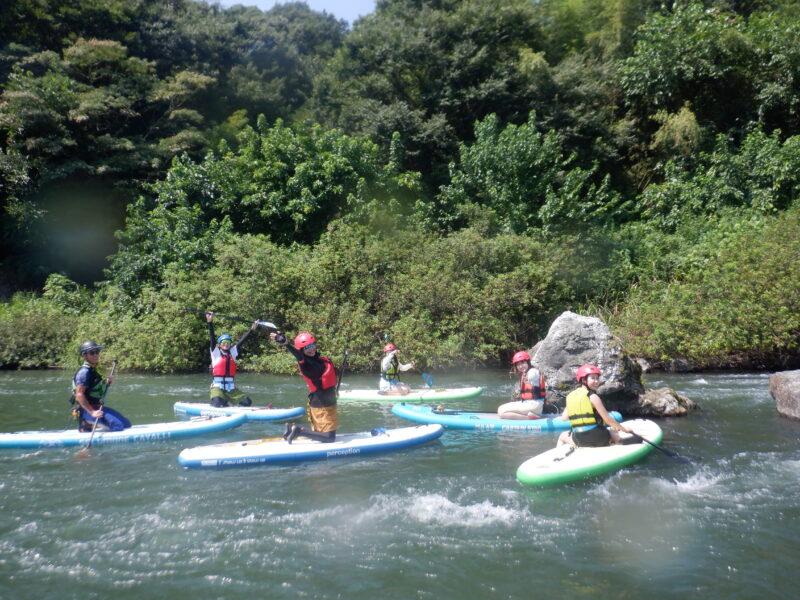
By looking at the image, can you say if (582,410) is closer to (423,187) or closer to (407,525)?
(407,525)

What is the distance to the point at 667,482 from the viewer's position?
20.2 feet

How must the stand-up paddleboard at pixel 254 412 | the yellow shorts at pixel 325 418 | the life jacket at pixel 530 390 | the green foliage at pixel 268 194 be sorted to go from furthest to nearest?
1. the green foliage at pixel 268 194
2. the stand-up paddleboard at pixel 254 412
3. the life jacket at pixel 530 390
4. the yellow shorts at pixel 325 418

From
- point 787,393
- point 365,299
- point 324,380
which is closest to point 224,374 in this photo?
point 324,380

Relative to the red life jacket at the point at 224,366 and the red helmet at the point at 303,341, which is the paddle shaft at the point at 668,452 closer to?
the red helmet at the point at 303,341

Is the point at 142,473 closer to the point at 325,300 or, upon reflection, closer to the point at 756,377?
the point at 325,300

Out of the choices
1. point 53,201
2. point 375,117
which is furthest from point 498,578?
point 53,201

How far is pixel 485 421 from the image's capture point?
8.81 meters

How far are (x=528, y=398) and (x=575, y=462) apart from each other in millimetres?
2772

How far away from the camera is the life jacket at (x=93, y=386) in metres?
7.69

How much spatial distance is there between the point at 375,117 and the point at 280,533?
1941 cm

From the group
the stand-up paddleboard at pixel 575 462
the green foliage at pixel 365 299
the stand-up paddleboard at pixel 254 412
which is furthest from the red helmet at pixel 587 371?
the green foliage at pixel 365 299

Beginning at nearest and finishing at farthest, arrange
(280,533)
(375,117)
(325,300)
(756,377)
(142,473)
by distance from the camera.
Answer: (280,533)
(142,473)
(756,377)
(325,300)
(375,117)

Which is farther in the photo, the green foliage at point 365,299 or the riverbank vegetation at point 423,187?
the riverbank vegetation at point 423,187

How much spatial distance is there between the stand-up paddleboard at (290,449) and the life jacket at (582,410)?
79.8 inches
